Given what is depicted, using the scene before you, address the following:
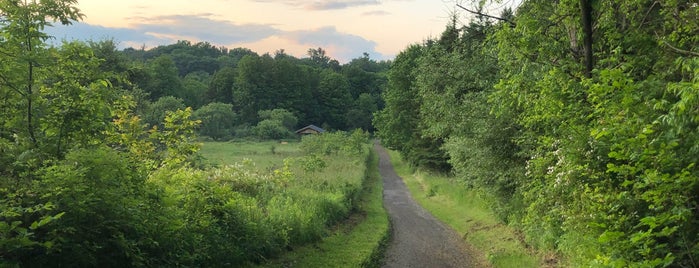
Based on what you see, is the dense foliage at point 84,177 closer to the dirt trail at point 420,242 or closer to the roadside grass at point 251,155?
the dirt trail at point 420,242

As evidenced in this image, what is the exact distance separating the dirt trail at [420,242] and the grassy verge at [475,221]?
0.63 m

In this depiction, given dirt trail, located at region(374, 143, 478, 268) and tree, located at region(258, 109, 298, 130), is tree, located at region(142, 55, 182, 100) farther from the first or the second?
dirt trail, located at region(374, 143, 478, 268)

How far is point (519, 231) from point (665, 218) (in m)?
13.0

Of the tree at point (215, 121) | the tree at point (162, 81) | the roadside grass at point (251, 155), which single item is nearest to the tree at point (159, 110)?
the roadside grass at point (251, 155)

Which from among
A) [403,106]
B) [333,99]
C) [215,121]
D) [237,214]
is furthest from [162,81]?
[237,214]

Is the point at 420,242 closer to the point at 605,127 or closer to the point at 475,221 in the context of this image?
the point at 475,221

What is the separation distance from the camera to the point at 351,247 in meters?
16.2

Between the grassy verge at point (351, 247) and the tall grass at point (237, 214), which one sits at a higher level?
the tall grass at point (237, 214)

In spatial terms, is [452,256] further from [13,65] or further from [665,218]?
[13,65]

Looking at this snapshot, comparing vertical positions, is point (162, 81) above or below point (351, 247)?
above

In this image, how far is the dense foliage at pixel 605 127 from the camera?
17.3ft

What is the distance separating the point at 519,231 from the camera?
17.2 metres

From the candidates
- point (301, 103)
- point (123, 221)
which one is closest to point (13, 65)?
point (123, 221)

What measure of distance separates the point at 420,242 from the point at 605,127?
1311 centimetres
